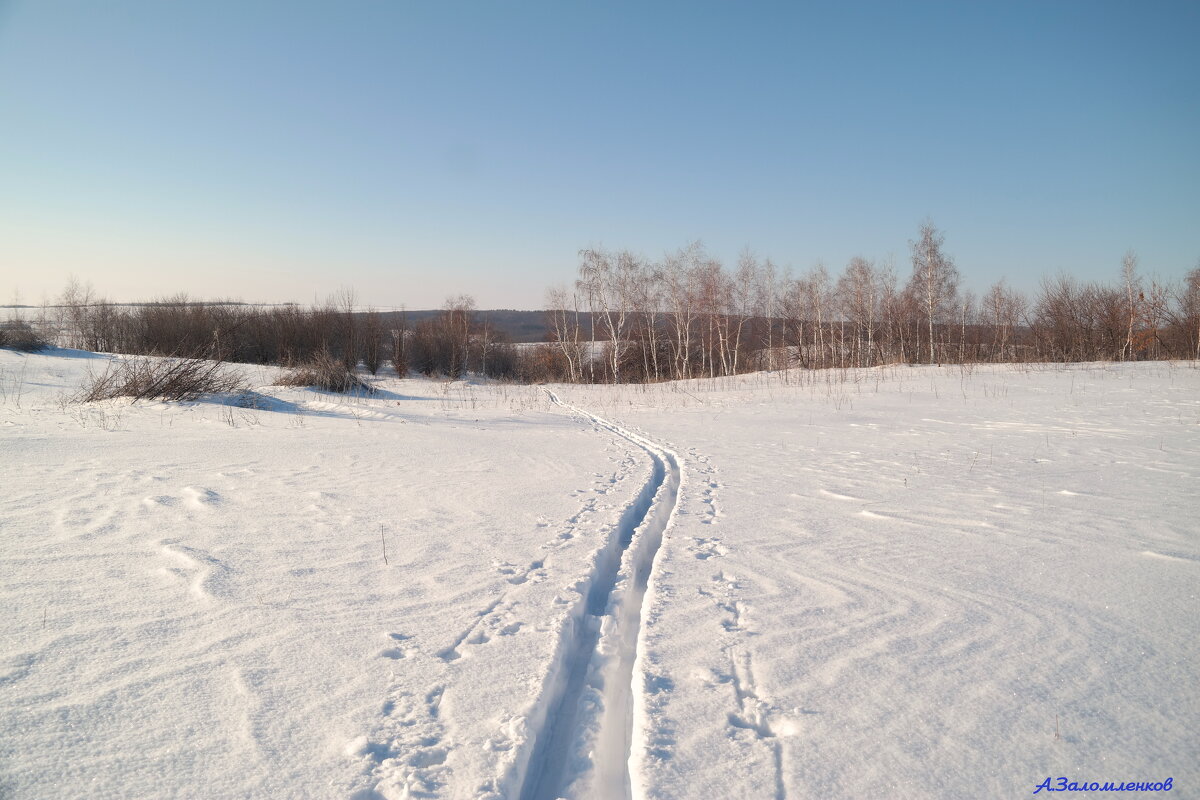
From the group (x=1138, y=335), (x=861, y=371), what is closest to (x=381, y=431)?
(x=861, y=371)

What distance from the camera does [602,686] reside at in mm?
2268

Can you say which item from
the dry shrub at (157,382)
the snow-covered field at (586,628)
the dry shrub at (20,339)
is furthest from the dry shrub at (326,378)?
the snow-covered field at (586,628)

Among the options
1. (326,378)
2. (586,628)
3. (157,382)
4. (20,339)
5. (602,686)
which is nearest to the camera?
(602,686)

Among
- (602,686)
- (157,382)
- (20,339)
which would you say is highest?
(20,339)

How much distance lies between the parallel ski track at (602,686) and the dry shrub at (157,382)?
9100 mm

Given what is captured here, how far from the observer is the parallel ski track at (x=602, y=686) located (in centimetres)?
Result: 178

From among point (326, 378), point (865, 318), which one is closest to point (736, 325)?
point (865, 318)

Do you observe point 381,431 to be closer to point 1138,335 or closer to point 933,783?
point 933,783

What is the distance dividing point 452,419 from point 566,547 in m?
7.80

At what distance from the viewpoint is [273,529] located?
3879mm

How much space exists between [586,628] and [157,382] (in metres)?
9.93

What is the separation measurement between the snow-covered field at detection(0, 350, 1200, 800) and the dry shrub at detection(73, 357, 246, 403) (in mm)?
3950

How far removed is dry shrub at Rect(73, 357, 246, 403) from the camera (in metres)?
9.41

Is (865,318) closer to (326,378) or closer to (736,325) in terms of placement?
(736,325)
